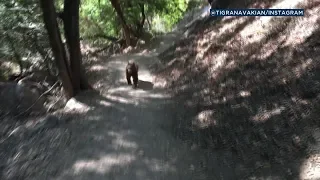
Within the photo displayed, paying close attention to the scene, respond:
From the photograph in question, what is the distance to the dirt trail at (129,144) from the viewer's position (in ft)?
18.8

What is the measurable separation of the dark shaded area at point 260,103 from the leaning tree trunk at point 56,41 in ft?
9.65

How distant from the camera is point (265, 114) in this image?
19.0 ft

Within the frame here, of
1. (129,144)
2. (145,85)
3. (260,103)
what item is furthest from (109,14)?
(260,103)

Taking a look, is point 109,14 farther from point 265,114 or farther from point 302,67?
point 265,114

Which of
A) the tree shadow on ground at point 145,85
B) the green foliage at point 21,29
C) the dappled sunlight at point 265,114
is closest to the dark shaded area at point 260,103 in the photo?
the dappled sunlight at point 265,114

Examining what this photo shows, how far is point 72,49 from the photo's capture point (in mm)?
9906

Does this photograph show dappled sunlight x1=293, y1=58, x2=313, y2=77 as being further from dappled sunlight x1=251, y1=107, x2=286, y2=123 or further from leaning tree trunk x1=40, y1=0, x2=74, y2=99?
leaning tree trunk x1=40, y1=0, x2=74, y2=99

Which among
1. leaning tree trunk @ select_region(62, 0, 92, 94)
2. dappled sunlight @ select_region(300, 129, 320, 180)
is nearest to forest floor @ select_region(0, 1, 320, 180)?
dappled sunlight @ select_region(300, 129, 320, 180)

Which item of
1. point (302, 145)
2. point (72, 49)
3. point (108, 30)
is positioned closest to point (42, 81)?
point (72, 49)

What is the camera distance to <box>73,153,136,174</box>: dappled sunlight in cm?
611

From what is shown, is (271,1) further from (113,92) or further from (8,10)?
(8,10)

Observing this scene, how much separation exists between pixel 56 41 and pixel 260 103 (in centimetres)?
561

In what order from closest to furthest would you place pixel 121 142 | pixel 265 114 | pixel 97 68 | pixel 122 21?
pixel 265 114
pixel 121 142
pixel 97 68
pixel 122 21

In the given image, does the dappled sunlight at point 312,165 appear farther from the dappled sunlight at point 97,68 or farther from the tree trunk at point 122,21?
the tree trunk at point 122,21
